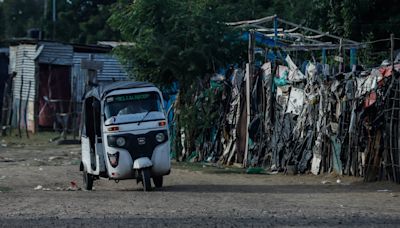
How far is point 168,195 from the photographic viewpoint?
1507 centimetres

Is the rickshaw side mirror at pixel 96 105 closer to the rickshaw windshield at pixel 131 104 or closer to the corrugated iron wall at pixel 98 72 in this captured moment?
the rickshaw windshield at pixel 131 104

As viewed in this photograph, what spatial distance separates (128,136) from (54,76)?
2181 cm

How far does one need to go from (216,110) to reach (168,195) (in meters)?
7.63

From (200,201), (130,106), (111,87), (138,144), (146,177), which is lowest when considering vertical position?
(200,201)

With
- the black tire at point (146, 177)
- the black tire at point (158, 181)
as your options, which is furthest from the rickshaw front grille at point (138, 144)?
the black tire at point (158, 181)

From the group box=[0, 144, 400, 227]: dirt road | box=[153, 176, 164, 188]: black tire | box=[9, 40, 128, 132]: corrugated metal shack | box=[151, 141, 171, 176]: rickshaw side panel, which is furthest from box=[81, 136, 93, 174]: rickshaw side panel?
box=[9, 40, 128, 132]: corrugated metal shack

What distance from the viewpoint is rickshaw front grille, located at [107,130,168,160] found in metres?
15.9

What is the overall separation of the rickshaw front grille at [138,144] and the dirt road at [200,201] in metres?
0.77

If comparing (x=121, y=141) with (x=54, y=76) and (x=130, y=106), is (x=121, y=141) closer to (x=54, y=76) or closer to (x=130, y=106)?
(x=130, y=106)

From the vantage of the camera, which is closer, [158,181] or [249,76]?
[158,181]

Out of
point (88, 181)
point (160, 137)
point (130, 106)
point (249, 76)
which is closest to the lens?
point (160, 137)

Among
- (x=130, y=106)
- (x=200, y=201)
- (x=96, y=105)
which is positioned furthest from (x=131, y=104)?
(x=200, y=201)

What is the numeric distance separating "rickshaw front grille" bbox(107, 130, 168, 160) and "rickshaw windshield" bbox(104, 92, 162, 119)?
1.87 feet

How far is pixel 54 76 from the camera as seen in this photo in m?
37.0
